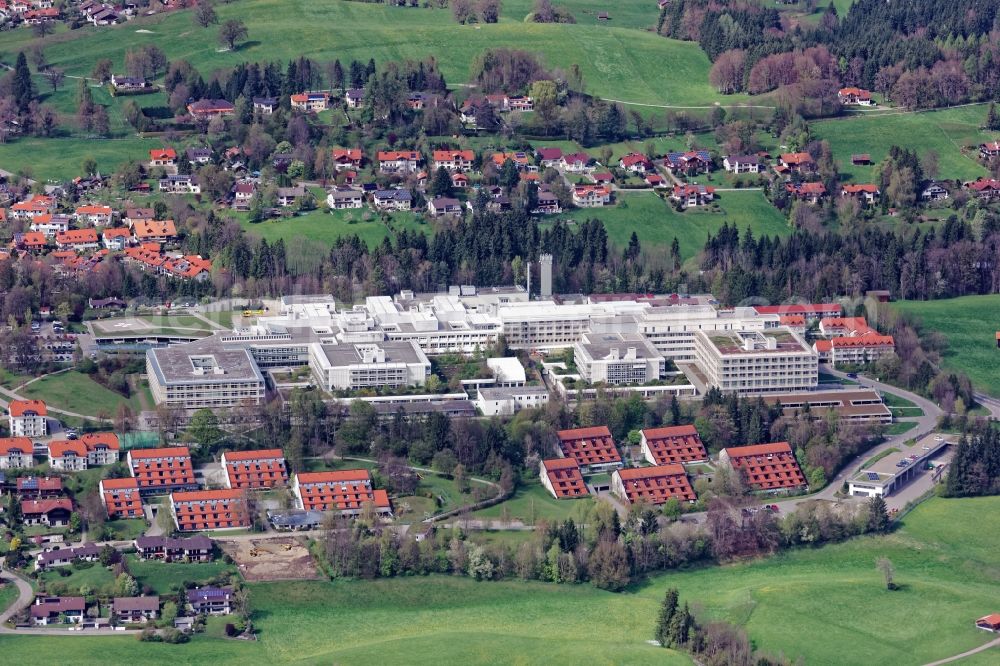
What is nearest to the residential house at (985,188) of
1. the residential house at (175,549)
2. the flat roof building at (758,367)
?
the flat roof building at (758,367)

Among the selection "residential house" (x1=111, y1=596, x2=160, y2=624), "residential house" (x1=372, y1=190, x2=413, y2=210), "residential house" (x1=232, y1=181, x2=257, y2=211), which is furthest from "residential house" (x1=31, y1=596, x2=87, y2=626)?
"residential house" (x1=372, y1=190, x2=413, y2=210)

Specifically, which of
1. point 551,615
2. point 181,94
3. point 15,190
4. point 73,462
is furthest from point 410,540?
point 181,94

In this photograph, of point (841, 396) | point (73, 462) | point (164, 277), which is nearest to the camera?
point (73, 462)

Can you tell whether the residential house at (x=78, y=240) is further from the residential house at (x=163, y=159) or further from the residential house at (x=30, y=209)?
the residential house at (x=163, y=159)

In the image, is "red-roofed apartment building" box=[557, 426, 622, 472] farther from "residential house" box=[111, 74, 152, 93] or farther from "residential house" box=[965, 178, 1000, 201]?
"residential house" box=[111, 74, 152, 93]

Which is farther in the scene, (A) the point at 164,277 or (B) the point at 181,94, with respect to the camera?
(B) the point at 181,94

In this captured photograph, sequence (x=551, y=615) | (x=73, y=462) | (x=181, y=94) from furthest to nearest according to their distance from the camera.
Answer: (x=181, y=94) < (x=73, y=462) < (x=551, y=615)

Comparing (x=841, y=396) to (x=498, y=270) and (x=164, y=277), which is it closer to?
(x=498, y=270)
